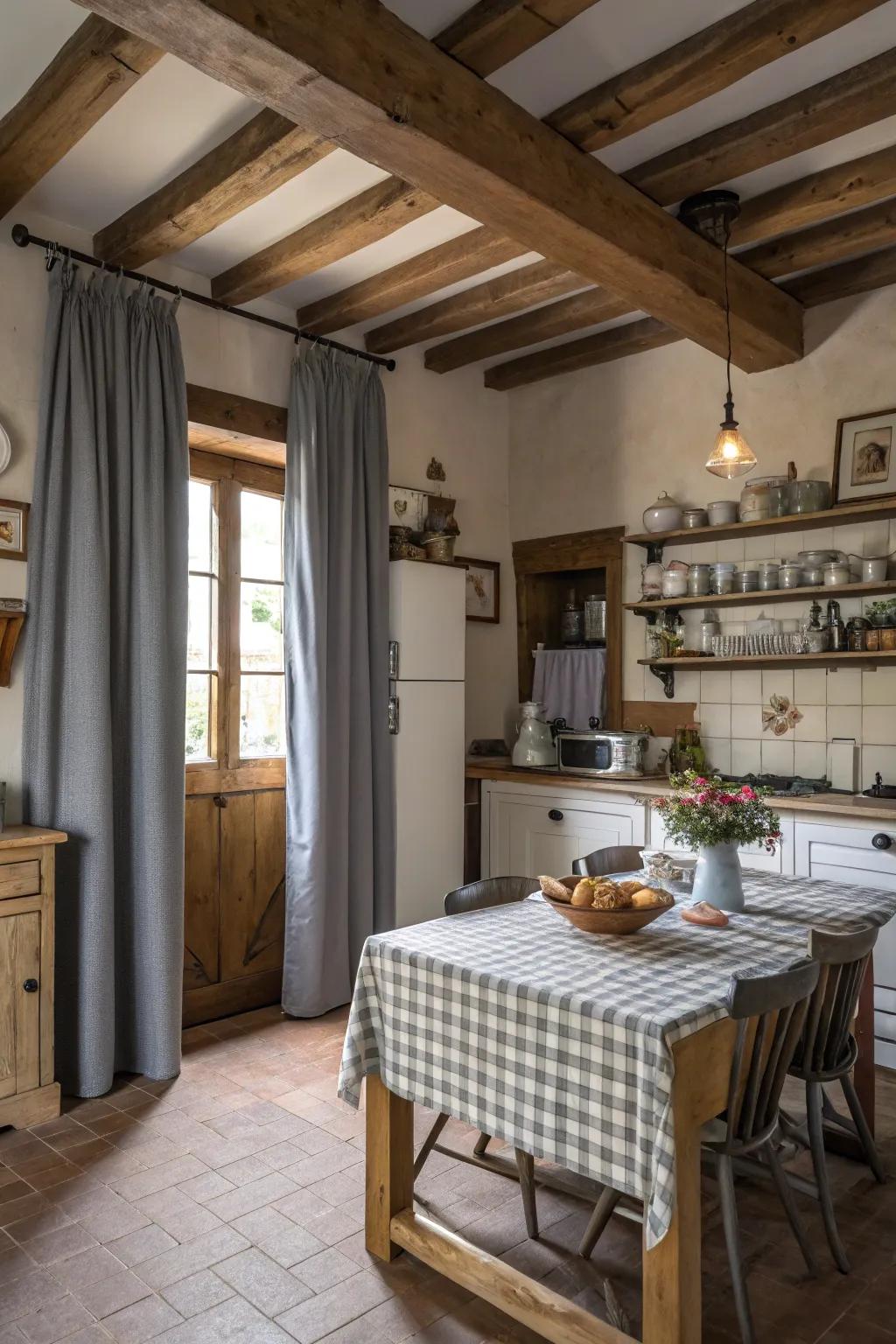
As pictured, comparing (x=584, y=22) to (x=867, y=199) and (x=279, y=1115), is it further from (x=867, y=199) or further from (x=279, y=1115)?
(x=279, y=1115)

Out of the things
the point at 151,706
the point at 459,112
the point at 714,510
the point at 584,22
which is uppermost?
the point at 584,22

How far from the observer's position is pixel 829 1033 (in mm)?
2477

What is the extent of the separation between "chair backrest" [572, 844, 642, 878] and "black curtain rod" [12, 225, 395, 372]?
2.65 m

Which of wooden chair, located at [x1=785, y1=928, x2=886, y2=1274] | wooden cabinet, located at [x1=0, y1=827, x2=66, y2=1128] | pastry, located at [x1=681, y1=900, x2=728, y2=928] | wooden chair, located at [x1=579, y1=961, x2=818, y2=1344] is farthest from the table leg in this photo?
wooden cabinet, located at [x1=0, y1=827, x2=66, y2=1128]

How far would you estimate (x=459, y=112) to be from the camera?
260cm

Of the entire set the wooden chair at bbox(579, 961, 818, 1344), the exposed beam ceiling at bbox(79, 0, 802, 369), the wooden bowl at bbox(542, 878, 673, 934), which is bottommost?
the wooden chair at bbox(579, 961, 818, 1344)

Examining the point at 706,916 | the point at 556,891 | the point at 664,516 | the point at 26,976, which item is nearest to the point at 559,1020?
the point at 556,891

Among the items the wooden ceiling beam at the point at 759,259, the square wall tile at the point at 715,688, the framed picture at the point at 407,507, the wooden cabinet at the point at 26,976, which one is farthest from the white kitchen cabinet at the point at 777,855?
the wooden cabinet at the point at 26,976

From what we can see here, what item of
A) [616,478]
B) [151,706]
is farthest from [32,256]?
[616,478]

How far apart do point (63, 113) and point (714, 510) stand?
3.00 meters

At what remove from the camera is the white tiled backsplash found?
13.3 feet

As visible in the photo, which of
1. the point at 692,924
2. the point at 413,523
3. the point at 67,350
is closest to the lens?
the point at 692,924

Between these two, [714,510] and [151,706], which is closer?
[151,706]

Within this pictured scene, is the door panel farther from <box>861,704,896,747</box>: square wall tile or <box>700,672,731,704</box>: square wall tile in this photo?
<box>861,704,896,747</box>: square wall tile
